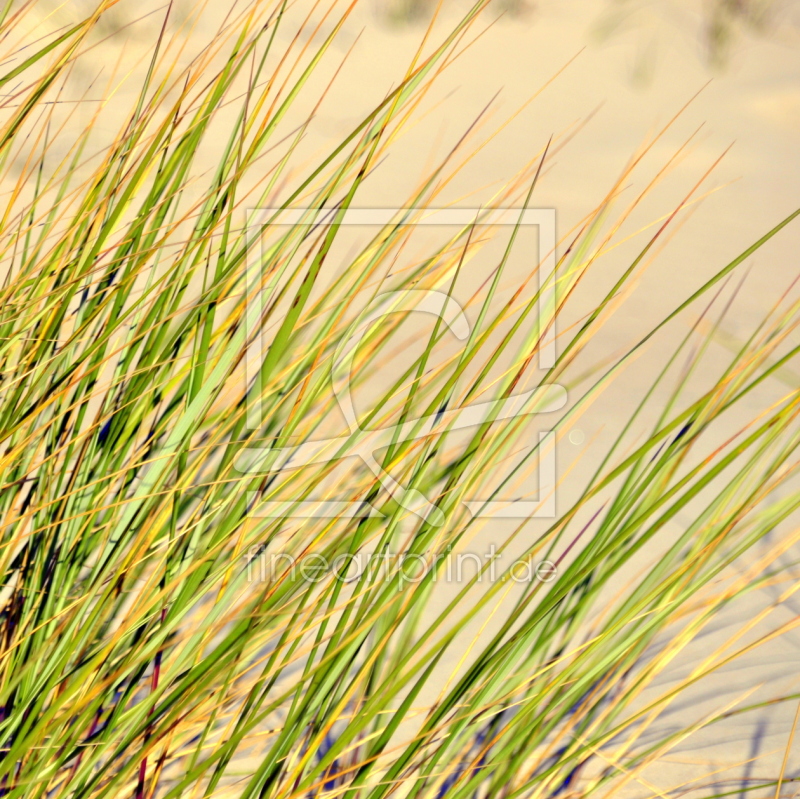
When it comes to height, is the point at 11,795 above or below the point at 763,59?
below

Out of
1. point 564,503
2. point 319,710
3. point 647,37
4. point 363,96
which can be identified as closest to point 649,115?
point 647,37

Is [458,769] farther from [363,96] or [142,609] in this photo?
[363,96]

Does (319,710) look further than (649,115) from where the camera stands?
No

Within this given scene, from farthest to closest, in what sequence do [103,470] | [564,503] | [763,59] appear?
[763,59], [564,503], [103,470]

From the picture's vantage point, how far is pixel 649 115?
264 centimetres

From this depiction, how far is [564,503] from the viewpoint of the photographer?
1.42 meters

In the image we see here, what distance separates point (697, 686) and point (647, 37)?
2.52m

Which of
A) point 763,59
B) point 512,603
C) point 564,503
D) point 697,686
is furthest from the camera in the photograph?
point 763,59

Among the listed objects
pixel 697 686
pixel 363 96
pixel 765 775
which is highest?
pixel 363 96

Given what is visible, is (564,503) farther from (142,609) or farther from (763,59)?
(763,59)

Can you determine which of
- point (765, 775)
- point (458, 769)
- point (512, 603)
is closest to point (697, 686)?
point (765, 775)

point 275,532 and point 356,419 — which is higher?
point 356,419

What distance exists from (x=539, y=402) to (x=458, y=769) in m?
0.51

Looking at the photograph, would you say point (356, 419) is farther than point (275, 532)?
Yes
